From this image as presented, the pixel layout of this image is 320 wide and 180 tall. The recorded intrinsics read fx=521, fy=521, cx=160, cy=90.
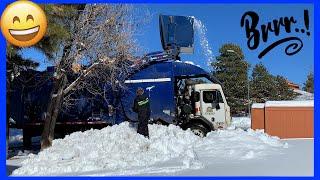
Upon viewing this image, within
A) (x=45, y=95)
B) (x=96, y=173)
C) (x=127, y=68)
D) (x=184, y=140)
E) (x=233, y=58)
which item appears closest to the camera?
(x=96, y=173)

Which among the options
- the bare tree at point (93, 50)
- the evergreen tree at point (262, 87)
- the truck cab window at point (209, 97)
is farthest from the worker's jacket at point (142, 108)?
the evergreen tree at point (262, 87)

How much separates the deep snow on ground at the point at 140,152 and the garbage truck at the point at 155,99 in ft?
5.01

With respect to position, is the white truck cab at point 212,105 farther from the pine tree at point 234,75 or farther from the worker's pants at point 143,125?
the pine tree at point 234,75

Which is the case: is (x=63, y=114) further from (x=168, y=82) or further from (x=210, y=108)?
(x=210, y=108)

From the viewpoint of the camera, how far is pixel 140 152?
11.2 meters

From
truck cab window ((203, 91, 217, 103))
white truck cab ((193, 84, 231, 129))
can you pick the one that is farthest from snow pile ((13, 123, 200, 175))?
truck cab window ((203, 91, 217, 103))

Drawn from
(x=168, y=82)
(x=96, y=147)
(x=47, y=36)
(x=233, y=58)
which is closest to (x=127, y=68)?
(x=168, y=82)

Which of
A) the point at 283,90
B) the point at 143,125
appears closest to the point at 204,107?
the point at 143,125

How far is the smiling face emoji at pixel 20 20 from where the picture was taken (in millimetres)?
7789

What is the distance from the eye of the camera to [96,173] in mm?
8805

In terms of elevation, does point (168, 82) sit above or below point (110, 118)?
above

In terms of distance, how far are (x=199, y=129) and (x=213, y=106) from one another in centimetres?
93

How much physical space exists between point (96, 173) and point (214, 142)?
4.09m

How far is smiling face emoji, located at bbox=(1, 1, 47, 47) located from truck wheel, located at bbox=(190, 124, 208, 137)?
27.1ft
